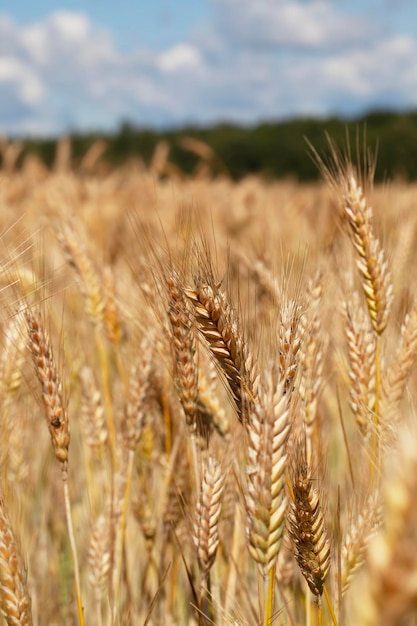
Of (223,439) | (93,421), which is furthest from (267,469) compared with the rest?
(93,421)

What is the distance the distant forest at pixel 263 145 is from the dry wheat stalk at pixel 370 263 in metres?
13.8

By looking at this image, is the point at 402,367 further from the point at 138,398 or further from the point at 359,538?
the point at 138,398

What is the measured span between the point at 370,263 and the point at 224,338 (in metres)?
0.47

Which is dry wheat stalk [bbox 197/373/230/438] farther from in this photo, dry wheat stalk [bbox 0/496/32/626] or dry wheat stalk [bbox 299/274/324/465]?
dry wheat stalk [bbox 0/496/32/626]

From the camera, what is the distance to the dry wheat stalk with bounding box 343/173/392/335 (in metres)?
1.43

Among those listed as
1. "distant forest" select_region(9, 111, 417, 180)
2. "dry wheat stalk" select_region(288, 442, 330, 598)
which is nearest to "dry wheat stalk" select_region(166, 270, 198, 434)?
"dry wheat stalk" select_region(288, 442, 330, 598)

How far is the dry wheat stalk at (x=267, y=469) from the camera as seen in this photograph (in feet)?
2.96

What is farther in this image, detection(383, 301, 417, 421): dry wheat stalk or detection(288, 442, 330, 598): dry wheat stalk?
detection(383, 301, 417, 421): dry wheat stalk

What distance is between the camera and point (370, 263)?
1449 mm

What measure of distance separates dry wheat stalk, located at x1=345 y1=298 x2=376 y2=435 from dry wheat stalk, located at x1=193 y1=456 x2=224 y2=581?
0.34 metres

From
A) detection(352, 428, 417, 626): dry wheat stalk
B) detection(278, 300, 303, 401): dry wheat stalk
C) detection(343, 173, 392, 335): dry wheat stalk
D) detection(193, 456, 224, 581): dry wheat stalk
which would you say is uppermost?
detection(343, 173, 392, 335): dry wheat stalk

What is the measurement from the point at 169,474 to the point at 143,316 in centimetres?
39

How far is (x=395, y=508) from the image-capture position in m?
0.54

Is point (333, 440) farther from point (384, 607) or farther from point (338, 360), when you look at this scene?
point (384, 607)
